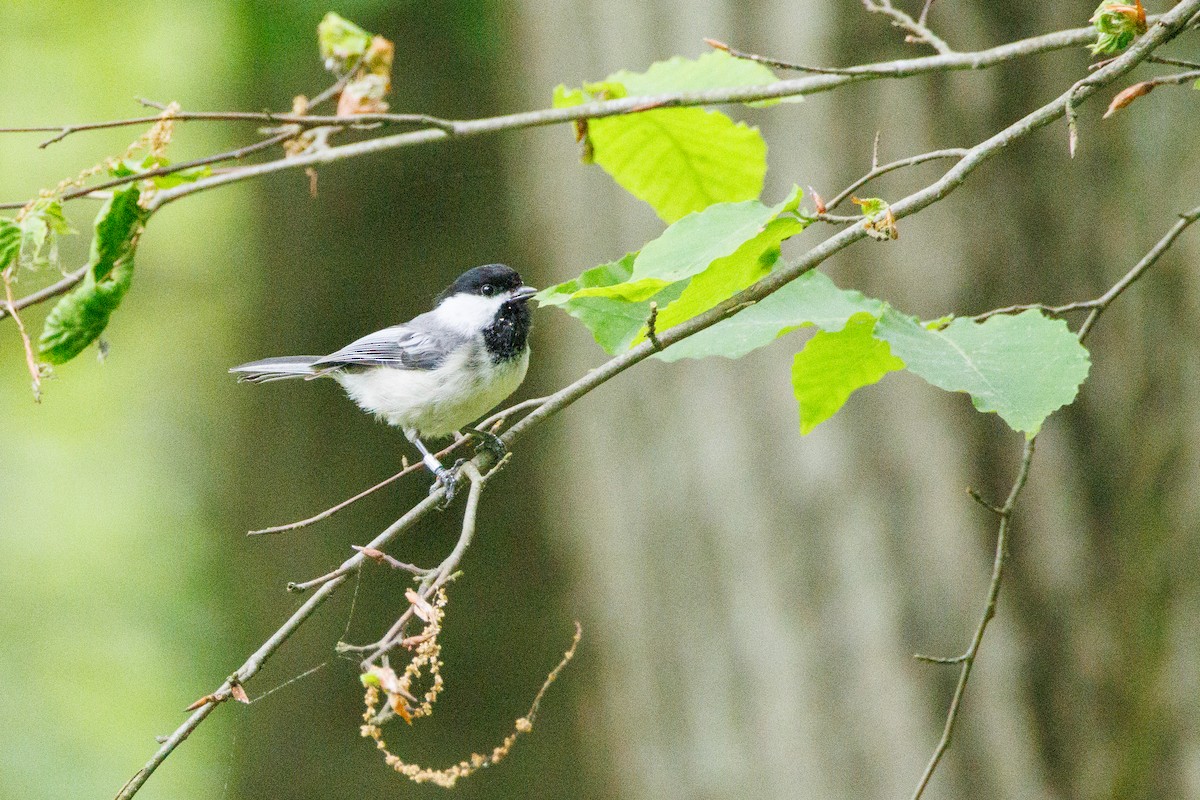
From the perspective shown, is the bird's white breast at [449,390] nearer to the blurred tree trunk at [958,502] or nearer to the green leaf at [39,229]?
the blurred tree trunk at [958,502]

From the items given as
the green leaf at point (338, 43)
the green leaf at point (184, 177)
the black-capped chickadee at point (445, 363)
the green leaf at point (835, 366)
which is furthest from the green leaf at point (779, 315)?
the black-capped chickadee at point (445, 363)

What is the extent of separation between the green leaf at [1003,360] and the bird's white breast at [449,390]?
186cm

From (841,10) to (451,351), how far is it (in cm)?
162

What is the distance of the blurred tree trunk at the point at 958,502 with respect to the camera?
3.21 m

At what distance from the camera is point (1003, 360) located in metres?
1.41

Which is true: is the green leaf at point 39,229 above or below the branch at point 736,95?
below

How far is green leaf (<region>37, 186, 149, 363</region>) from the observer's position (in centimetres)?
135

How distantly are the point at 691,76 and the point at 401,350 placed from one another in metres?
1.80

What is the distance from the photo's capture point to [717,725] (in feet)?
11.9

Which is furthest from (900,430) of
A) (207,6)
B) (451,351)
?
(207,6)

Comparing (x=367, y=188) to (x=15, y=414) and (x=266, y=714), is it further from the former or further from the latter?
(x=15, y=414)

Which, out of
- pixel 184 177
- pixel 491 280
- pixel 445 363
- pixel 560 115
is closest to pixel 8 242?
pixel 184 177

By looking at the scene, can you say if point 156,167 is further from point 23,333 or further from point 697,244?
point 697,244

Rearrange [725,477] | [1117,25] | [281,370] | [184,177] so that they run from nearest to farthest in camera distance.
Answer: [1117,25], [184,177], [281,370], [725,477]
